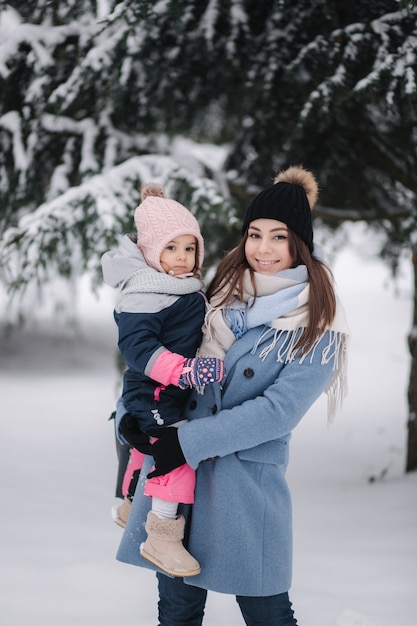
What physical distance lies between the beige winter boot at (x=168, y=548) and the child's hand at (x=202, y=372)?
46 cm

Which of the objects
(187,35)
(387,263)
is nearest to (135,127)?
(187,35)

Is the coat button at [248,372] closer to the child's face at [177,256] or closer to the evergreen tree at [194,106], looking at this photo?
the child's face at [177,256]

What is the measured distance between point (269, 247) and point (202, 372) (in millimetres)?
495

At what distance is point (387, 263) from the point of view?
7.38 m

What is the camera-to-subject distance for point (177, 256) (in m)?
2.38

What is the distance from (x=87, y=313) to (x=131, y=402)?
1628 cm

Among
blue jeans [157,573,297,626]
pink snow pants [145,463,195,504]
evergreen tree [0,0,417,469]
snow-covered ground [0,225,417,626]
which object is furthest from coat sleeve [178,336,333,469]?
evergreen tree [0,0,417,469]

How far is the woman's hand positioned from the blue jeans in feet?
1.50

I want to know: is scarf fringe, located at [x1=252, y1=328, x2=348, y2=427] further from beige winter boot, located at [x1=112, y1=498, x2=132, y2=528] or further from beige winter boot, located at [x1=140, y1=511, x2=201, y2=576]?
beige winter boot, located at [x1=112, y1=498, x2=132, y2=528]

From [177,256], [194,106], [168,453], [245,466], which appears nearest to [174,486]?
[168,453]

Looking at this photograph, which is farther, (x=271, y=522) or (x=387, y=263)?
(x=387, y=263)

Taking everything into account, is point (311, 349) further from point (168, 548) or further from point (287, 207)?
point (168, 548)

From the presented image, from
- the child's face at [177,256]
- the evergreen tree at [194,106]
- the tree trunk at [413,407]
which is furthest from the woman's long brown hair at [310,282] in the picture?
the tree trunk at [413,407]

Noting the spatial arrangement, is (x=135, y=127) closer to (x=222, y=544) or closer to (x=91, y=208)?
(x=91, y=208)
